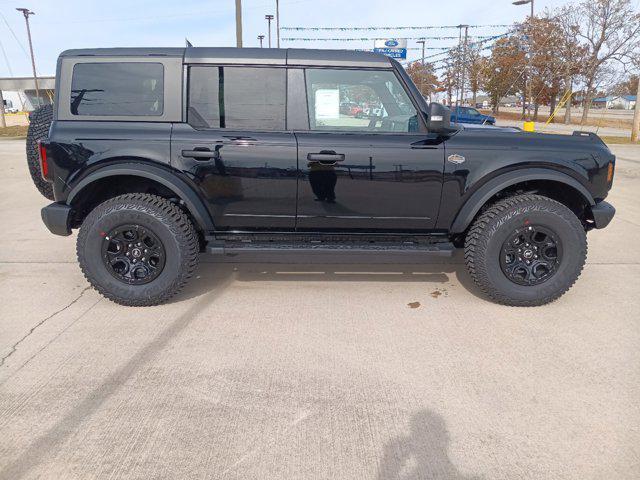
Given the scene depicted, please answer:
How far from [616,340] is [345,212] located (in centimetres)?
209

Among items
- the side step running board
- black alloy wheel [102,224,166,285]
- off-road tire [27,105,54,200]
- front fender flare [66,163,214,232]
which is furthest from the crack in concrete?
the side step running board

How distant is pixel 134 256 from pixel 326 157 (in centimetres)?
169

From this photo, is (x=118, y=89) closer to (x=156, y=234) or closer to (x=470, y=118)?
(x=156, y=234)

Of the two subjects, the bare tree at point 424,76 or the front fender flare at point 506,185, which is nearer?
the front fender flare at point 506,185

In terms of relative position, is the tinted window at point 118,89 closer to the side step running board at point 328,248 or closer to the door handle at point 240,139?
the door handle at point 240,139

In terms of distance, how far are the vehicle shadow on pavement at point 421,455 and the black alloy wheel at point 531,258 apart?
1702 mm

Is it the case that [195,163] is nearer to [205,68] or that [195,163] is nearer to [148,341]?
[205,68]

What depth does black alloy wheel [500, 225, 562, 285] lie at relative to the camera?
3684 millimetres

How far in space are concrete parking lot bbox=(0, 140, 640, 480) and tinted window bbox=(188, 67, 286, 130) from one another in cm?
144

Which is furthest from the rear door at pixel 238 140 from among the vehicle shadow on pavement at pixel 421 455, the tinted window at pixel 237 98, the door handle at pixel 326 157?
the vehicle shadow on pavement at pixel 421 455

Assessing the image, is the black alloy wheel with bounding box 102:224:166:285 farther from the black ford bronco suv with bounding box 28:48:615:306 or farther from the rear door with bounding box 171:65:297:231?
the rear door with bounding box 171:65:297:231

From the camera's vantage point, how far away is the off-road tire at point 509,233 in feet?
11.8

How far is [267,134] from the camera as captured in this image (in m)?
3.56

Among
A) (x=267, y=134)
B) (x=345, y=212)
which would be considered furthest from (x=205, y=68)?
(x=345, y=212)
